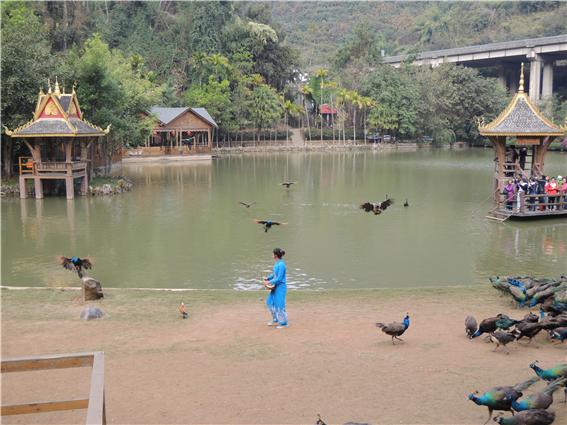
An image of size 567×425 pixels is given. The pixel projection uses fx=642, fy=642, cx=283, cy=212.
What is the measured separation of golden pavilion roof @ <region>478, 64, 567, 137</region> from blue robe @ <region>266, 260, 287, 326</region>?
15.8 meters

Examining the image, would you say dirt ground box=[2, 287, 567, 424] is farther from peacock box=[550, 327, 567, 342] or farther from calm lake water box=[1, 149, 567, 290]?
calm lake water box=[1, 149, 567, 290]

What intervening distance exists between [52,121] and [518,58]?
59.3m

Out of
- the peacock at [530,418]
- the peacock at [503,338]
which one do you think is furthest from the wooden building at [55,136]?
the peacock at [530,418]

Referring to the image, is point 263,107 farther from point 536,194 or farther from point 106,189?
point 536,194

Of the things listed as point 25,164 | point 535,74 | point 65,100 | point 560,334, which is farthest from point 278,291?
point 535,74

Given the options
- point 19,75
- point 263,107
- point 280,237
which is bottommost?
point 280,237

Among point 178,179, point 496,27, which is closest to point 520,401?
point 178,179

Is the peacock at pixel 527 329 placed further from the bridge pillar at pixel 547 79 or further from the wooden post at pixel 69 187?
the bridge pillar at pixel 547 79

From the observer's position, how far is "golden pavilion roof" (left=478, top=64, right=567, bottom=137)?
899 inches

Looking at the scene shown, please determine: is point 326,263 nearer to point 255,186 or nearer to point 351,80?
point 255,186

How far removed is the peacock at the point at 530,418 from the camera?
222 inches

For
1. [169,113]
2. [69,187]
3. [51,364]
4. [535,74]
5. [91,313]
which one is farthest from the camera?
[535,74]

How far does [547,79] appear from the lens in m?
67.9

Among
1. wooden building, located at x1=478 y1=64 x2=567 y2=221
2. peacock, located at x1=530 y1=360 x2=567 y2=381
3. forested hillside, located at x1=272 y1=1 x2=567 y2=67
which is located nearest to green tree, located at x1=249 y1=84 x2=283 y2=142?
forested hillside, located at x1=272 y1=1 x2=567 y2=67
